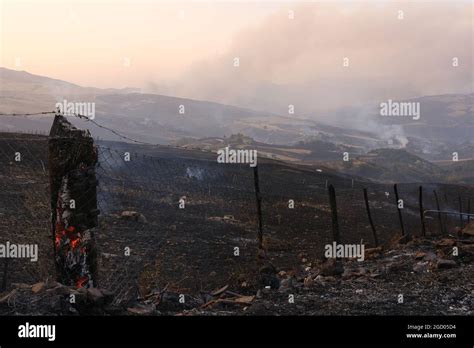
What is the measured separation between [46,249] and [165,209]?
11614 mm

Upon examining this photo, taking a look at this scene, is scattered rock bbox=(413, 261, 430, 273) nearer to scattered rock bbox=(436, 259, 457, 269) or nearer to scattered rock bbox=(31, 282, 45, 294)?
scattered rock bbox=(436, 259, 457, 269)

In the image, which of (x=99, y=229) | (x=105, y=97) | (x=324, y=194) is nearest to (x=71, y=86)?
(x=105, y=97)

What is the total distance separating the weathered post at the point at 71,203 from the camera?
5855 mm

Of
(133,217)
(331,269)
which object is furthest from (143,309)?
(133,217)

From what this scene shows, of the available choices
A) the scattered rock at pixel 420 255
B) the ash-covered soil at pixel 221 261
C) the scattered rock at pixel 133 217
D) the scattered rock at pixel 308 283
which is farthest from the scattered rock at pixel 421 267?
the scattered rock at pixel 133 217

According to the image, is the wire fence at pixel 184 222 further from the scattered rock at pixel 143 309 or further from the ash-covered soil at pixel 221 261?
the scattered rock at pixel 143 309

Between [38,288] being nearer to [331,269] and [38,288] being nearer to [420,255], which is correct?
[331,269]

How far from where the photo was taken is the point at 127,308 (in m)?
6.38

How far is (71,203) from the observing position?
584cm

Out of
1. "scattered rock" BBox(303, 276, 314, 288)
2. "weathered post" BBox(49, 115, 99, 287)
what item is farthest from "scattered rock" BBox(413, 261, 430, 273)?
"weathered post" BBox(49, 115, 99, 287)

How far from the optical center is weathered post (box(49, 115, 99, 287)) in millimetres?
5855
